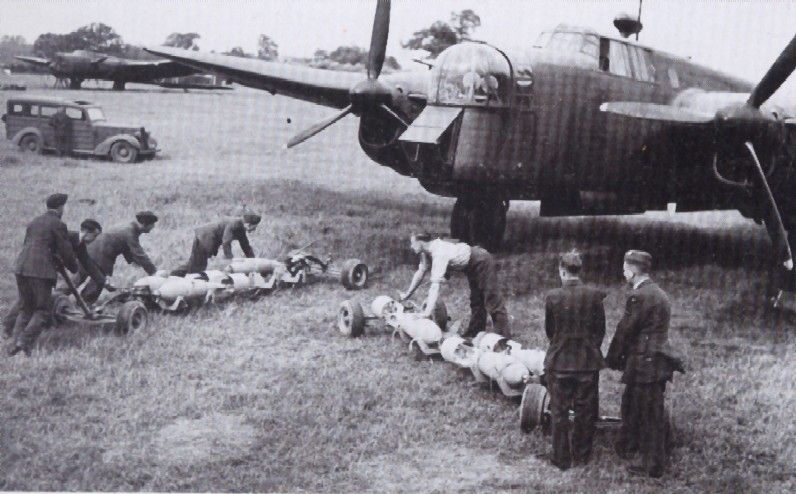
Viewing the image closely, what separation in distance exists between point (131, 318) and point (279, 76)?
7263 mm

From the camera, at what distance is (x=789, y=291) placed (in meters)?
→ 10.2

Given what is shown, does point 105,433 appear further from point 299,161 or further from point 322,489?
point 299,161

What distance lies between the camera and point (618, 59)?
11359mm

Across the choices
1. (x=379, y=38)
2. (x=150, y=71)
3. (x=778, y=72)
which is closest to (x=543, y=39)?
(x=379, y=38)

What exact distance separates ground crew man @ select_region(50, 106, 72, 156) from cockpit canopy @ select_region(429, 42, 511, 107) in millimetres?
9906

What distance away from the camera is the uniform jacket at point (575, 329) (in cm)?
596

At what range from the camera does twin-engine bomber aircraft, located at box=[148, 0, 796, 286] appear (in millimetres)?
9852

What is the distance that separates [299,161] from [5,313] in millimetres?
10803

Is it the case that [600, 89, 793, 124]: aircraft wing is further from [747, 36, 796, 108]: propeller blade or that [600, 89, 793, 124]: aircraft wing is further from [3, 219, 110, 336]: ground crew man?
[3, 219, 110, 336]: ground crew man

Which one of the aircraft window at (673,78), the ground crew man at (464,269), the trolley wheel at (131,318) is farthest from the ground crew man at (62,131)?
the aircraft window at (673,78)

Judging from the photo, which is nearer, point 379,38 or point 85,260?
point 85,260

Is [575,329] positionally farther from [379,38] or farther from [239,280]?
[379,38]

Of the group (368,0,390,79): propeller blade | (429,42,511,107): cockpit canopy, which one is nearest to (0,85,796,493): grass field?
(429,42,511,107): cockpit canopy

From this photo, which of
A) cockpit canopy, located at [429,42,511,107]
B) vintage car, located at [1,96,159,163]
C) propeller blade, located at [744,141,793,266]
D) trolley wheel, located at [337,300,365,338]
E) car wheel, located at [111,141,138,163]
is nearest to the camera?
trolley wheel, located at [337,300,365,338]
